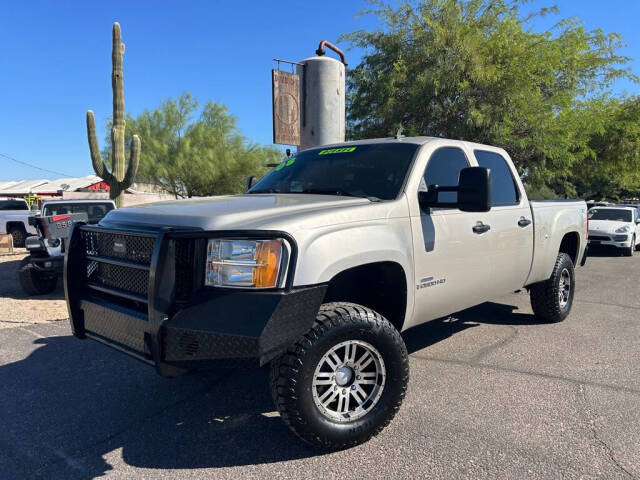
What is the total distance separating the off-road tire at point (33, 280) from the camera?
25.6ft

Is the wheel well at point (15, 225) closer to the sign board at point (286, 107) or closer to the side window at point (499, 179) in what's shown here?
the sign board at point (286, 107)

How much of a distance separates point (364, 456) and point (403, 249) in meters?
1.29

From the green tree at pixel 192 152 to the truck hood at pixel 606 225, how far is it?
16903mm

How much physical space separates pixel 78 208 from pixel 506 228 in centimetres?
874

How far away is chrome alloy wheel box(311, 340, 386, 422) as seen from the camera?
9.31 feet

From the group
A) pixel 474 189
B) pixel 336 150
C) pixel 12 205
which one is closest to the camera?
pixel 474 189

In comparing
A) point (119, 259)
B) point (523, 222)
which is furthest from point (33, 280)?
point (523, 222)


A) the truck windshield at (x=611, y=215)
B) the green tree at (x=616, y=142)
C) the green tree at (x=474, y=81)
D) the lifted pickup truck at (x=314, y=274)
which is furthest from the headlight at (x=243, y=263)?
the green tree at (x=616, y=142)

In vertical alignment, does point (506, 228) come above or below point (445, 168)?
below

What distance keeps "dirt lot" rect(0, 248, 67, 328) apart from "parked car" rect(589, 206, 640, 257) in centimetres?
1329

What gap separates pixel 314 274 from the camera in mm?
2631

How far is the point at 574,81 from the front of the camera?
1398cm

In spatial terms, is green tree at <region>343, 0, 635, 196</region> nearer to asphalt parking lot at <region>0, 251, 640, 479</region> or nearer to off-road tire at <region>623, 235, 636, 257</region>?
off-road tire at <region>623, 235, 636, 257</region>

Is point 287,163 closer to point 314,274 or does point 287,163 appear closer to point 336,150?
point 336,150
